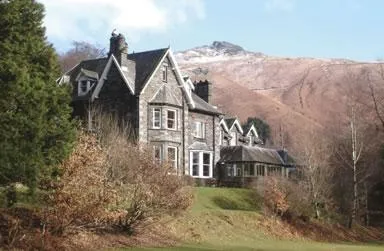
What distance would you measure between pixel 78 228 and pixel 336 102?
132188 mm

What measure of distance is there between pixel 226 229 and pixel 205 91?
25.8 meters

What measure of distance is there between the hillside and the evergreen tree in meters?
96.0

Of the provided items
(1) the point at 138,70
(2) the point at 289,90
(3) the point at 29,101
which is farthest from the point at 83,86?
(2) the point at 289,90

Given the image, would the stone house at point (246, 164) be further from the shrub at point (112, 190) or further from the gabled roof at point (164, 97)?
the shrub at point (112, 190)

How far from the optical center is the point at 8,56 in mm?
18766

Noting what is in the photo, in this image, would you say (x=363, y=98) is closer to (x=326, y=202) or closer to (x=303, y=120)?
(x=326, y=202)

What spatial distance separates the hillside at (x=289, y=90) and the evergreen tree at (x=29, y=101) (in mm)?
96030

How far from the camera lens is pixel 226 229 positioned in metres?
35.5

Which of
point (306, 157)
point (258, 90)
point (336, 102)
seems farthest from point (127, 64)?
point (258, 90)

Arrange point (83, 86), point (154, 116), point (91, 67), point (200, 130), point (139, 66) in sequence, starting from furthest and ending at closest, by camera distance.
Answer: point (200, 130), point (91, 67), point (83, 86), point (139, 66), point (154, 116)

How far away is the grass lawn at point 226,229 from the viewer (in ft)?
100

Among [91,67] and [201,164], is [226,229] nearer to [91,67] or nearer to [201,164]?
[201,164]

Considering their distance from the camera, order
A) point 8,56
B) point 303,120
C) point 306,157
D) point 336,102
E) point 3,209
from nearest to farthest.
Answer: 1. point 8,56
2. point 3,209
3. point 306,157
4. point 303,120
5. point 336,102

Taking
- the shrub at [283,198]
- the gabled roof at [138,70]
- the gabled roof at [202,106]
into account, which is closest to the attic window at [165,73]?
the gabled roof at [138,70]
